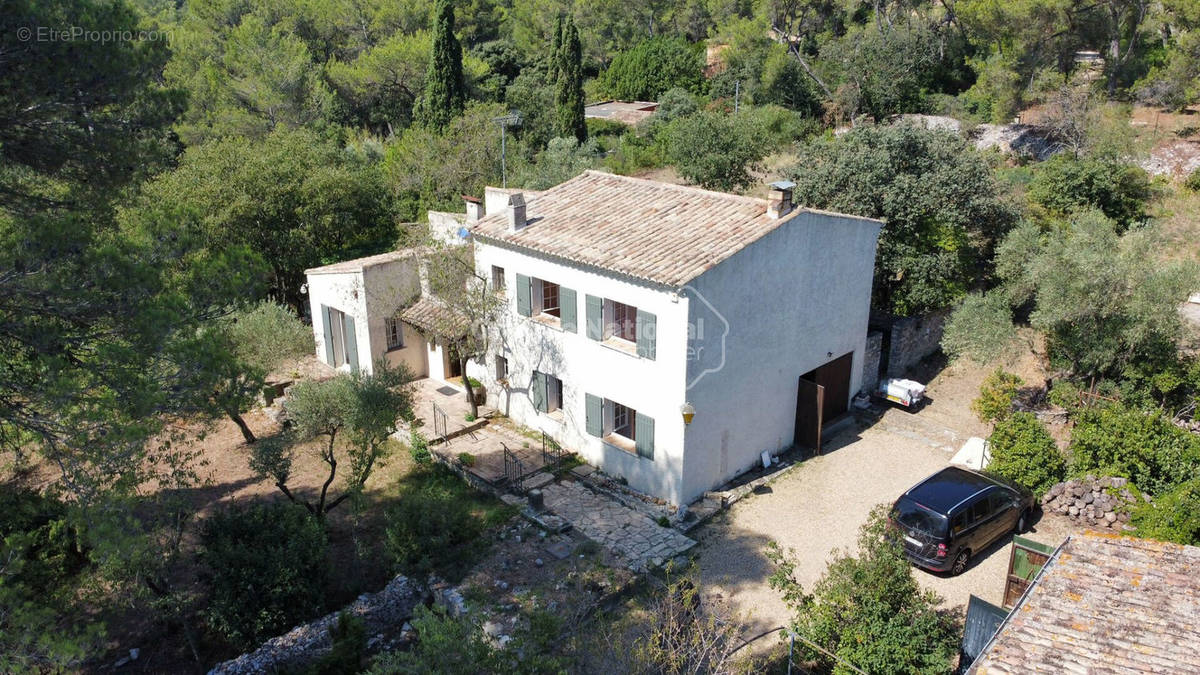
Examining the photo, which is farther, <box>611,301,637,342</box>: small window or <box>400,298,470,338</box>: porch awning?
<box>400,298,470,338</box>: porch awning

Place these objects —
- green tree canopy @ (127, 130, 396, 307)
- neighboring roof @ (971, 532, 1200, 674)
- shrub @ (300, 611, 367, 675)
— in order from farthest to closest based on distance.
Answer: green tree canopy @ (127, 130, 396, 307)
shrub @ (300, 611, 367, 675)
neighboring roof @ (971, 532, 1200, 674)

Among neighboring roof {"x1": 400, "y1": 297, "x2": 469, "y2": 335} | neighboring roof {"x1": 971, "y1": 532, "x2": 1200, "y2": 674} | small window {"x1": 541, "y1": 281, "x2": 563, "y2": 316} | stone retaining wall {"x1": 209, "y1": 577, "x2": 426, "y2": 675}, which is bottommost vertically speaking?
stone retaining wall {"x1": 209, "y1": 577, "x2": 426, "y2": 675}

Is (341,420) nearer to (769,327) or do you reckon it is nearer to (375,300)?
(375,300)

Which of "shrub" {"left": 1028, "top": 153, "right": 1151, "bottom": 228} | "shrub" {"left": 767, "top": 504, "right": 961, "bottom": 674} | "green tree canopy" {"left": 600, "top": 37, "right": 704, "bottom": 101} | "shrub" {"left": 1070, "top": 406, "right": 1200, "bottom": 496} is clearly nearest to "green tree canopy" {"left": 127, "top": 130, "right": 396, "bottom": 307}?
"shrub" {"left": 767, "top": 504, "right": 961, "bottom": 674}

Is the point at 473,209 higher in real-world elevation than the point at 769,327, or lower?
higher

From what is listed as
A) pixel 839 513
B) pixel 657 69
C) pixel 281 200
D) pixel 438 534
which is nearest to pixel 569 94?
pixel 657 69

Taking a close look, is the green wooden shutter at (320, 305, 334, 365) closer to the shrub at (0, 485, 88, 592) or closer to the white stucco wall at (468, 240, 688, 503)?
the white stucco wall at (468, 240, 688, 503)
